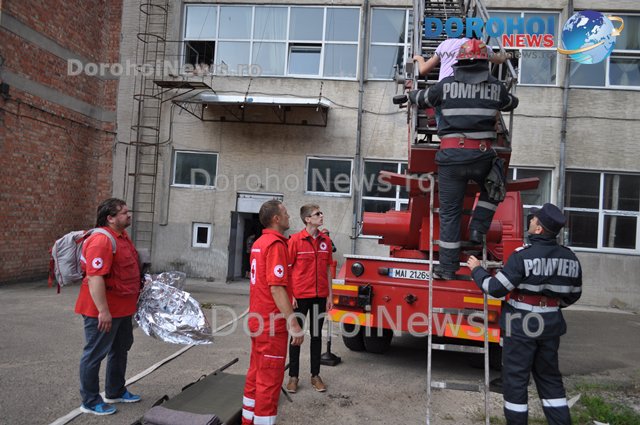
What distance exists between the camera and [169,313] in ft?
16.2

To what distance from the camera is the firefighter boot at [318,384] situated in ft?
16.6

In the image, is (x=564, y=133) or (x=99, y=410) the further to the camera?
(x=564, y=133)

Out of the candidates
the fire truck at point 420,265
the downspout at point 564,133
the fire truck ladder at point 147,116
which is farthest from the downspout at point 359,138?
the fire truck at point 420,265

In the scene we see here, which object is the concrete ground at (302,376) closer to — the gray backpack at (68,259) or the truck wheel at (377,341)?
the truck wheel at (377,341)

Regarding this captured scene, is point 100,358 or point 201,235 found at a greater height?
point 201,235

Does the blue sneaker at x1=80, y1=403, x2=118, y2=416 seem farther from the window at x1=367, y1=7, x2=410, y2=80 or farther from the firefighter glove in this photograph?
the window at x1=367, y1=7, x2=410, y2=80

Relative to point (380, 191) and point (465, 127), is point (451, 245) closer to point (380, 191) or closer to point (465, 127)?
point (465, 127)

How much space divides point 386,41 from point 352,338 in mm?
8650

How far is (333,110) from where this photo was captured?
12.6 m

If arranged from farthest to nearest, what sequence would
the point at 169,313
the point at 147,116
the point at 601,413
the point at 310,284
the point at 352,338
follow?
the point at 147,116
the point at 352,338
the point at 310,284
the point at 169,313
the point at 601,413

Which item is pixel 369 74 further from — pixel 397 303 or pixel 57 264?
pixel 57 264

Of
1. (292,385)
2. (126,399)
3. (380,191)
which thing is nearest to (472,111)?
(292,385)

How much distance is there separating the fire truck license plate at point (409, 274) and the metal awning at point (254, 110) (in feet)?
22.9

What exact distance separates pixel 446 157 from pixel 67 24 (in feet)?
37.9
